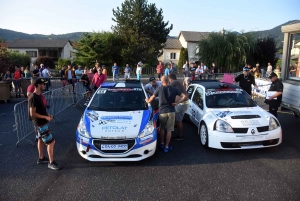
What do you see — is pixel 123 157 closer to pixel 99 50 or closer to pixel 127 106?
pixel 127 106

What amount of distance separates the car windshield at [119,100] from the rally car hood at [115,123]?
0.28 meters

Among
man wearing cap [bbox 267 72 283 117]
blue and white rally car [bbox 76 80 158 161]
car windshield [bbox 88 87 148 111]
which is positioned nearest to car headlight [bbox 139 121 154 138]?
blue and white rally car [bbox 76 80 158 161]

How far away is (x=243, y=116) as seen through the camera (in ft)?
18.3

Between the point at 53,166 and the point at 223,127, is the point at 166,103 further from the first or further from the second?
the point at 53,166

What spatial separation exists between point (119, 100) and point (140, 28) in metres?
30.3

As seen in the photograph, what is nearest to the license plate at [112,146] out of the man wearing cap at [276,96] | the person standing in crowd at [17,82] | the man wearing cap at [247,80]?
the man wearing cap at [276,96]

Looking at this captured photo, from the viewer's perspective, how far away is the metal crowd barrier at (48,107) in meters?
6.56

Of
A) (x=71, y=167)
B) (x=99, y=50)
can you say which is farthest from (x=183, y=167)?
(x=99, y=50)

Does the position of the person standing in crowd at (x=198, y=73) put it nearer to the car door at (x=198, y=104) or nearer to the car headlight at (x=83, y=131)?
the car door at (x=198, y=104)

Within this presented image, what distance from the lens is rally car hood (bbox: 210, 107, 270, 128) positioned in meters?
5.38

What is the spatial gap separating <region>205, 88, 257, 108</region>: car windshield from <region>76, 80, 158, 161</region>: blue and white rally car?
177 centimetres

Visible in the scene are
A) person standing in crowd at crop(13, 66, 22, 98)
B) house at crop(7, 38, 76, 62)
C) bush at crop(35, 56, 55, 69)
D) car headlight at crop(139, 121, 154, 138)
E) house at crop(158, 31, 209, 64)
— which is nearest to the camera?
car headlight at crop(139, 121, 154, 138)

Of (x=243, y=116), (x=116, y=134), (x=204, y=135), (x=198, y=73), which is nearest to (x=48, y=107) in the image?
(x=116, y=134)

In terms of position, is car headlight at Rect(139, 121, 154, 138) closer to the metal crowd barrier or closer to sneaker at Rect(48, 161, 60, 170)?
sneaker at Rect(48, 161, 60, 170)
